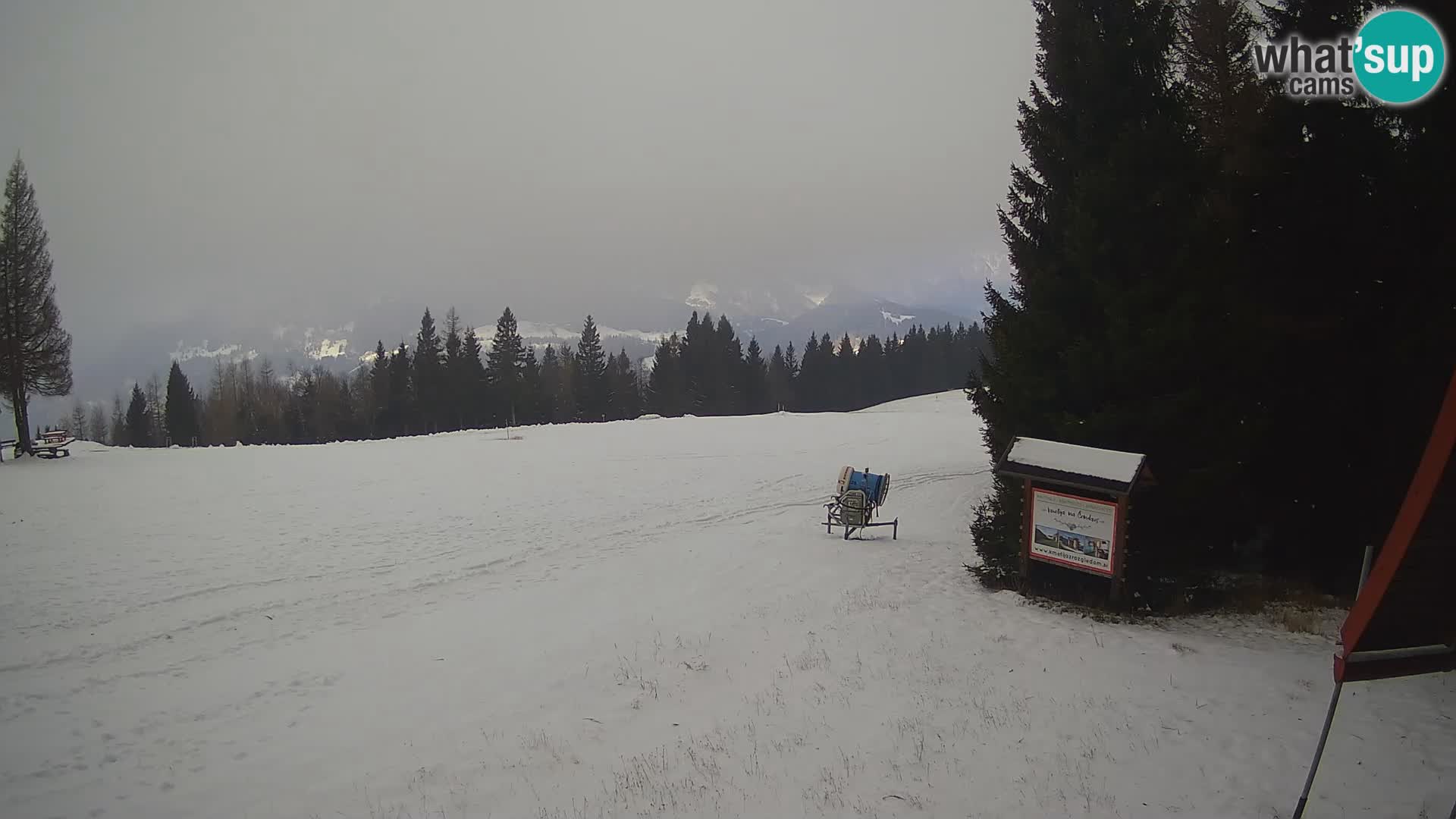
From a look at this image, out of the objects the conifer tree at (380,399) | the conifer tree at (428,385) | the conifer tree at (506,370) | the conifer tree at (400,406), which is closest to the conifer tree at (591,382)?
the conifer tree at (506,370)

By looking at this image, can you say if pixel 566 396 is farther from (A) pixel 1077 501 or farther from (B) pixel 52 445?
(A) pixel 1077 501

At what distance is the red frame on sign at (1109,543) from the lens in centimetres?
980

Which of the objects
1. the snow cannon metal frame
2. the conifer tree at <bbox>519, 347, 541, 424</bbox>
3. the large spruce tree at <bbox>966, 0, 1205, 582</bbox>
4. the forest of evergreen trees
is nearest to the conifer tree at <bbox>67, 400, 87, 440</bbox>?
the forest of evergreen trees

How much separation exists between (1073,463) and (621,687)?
24.8ft

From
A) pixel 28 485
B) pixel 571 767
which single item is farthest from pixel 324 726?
pixel 28 485

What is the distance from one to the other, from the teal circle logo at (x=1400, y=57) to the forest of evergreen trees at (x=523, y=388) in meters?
68.0

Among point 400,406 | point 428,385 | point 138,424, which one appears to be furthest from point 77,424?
point 428,385

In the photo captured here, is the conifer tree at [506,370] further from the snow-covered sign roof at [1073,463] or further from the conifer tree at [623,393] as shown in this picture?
the snow-covered sign roof at [1073,463]

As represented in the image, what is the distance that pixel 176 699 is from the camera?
8984 mm

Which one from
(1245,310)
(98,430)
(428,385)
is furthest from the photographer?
(98,430)

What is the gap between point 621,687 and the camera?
9055 millimetres

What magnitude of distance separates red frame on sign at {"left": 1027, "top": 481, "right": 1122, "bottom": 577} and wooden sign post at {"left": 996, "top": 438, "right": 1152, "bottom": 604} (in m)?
0.01

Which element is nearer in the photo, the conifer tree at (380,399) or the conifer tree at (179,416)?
the conifer tree at (380,399)

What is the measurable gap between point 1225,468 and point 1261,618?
2.34 m
